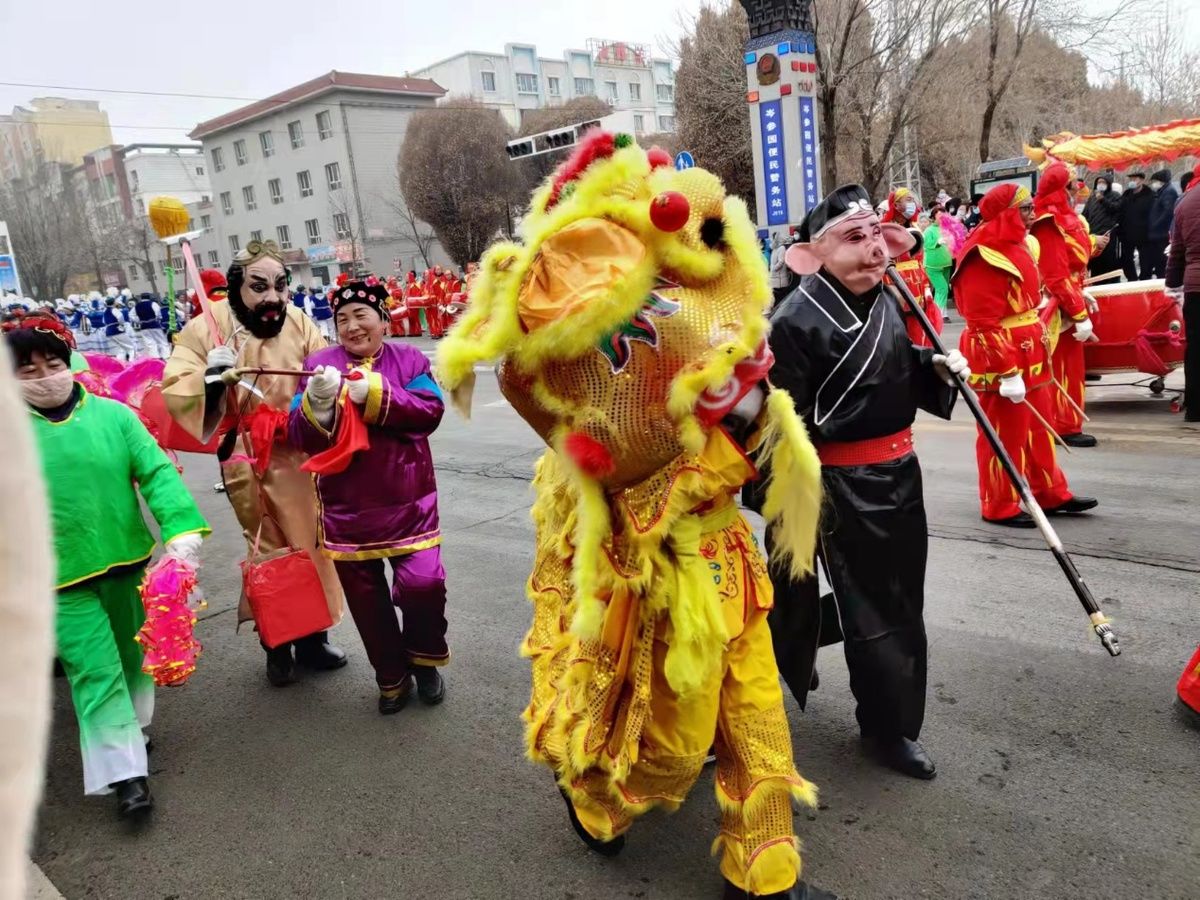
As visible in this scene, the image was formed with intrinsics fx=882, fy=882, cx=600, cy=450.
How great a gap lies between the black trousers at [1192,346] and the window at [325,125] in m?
44.9

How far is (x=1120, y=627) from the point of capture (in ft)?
12.5

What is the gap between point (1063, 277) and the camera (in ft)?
20.8

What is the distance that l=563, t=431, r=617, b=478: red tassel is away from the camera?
7.07 ft

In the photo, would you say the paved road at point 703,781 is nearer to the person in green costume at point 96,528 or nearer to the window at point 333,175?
the person in green costume at point 96,528

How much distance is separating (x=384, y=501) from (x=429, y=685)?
33.2 inches

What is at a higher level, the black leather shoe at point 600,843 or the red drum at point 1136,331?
the red drum at point 1136,331

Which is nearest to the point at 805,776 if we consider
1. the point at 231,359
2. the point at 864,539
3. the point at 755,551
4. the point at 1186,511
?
the point at 864,539

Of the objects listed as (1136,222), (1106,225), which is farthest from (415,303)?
(1136,222)

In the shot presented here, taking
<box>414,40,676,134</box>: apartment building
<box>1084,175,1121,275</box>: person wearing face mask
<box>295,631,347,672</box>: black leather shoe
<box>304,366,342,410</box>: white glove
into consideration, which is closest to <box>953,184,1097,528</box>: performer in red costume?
<box>304,366,342,410</box>: white glove

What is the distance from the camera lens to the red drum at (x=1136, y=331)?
7.43 meters

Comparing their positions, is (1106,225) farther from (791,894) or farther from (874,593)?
(791,894)

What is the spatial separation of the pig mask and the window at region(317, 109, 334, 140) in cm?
4713

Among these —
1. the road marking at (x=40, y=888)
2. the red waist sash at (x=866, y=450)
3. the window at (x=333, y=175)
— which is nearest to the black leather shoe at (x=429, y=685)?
the road marking at (x=40, y=888)

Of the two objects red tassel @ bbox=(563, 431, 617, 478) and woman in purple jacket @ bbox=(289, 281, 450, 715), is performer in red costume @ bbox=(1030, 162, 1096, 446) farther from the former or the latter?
red tassel @ bbox=(563, 431, 617, 478)
